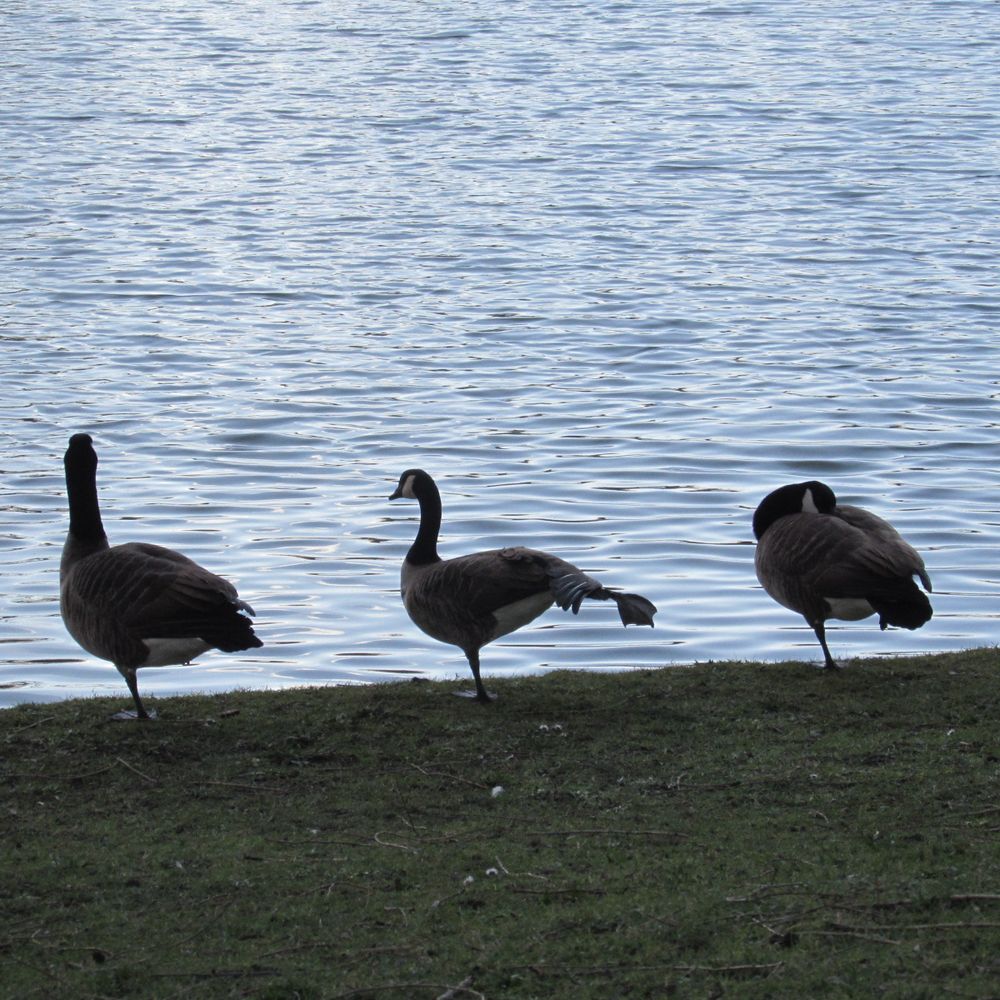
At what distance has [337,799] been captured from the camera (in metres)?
7.40

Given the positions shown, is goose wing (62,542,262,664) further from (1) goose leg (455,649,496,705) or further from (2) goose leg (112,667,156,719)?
(1) goose leg (455,649,496,705)

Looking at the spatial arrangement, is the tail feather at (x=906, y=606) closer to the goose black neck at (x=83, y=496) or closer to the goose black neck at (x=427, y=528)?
the goose black neck at (x=427, y=528)

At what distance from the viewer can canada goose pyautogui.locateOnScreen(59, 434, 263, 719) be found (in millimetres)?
8609

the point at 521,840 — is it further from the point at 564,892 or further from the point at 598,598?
the point at 598,598

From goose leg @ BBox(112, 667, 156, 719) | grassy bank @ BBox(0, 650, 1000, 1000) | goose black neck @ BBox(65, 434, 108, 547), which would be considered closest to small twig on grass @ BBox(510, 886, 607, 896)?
grassy bank @ BBox(0, 650, 1000, 1000)

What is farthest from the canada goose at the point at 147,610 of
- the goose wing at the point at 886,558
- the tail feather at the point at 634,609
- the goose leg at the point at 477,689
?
the goose wing at the point at 886,558

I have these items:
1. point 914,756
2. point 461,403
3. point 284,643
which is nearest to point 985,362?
point 461,403

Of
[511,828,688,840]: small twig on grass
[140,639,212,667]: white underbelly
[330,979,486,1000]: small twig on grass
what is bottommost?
[140,639,212,667]: white underbelly

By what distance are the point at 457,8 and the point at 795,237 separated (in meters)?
26.7

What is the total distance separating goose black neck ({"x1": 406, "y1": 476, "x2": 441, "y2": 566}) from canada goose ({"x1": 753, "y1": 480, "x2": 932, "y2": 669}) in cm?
187

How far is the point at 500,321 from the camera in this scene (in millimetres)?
22047

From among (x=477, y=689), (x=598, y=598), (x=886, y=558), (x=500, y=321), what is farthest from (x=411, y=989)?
(x=500, y=321)

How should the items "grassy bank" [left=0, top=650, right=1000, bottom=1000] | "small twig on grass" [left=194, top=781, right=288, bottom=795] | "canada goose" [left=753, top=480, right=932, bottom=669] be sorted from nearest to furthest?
"grassy bank" [left=0, top=650, right=1000, bottom=1000], "small twig on grass" [left=194, top=781, right=288, bottom=795], "canada goose" [left=753, top=480, right=932, bottom=669]

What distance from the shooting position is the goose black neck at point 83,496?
947 centimetres
